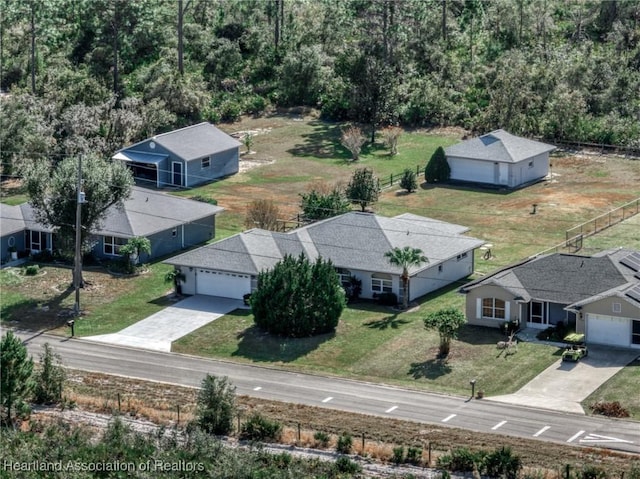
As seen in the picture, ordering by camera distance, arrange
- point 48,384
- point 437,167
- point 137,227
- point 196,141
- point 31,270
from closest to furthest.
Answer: point 48,384
point 31,270
point 137,227
point 437,167
point 196,141

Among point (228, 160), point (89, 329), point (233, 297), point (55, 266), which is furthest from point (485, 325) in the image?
point (228, 160)

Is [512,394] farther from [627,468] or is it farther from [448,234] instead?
[448,234]

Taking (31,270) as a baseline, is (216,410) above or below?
below

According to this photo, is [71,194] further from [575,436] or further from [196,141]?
[575,436]

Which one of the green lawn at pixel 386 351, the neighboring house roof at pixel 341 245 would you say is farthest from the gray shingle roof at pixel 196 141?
the green lawn at pixel 386 351

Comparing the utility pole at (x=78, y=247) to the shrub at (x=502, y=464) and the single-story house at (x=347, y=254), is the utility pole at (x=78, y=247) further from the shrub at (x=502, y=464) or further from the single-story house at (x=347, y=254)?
the shrub at (x=502, y=464)

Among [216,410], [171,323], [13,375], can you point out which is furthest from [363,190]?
[13,375]
